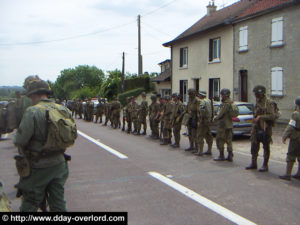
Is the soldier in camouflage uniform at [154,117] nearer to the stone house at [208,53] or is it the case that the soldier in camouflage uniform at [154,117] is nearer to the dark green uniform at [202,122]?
the dark green uniform at [202,122]

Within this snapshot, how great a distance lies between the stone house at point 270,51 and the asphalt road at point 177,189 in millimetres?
8996

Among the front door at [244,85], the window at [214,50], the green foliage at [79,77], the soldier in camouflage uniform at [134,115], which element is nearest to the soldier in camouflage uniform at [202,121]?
the soldier in camouflage uniform at [134,115]

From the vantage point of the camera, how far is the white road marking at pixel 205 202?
4.55 metres

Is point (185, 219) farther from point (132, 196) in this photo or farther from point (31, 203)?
point (31, 203)

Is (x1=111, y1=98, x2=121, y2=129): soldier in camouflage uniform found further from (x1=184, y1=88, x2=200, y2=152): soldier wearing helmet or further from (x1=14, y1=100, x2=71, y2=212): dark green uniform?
(x1=14, y1=100, x2=71, y2=212): dark green uniform

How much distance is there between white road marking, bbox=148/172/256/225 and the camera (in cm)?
455

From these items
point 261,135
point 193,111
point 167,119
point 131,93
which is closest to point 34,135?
point 261,135

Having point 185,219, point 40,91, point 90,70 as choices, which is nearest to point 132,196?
point 185,219

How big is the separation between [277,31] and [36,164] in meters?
16.7

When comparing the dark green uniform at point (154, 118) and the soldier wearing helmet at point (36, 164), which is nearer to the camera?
the soldier wearing helmet at point (36, 164)

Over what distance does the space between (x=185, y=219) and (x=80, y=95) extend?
6351 centimetres

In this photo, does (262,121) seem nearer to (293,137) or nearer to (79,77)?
(293,137)

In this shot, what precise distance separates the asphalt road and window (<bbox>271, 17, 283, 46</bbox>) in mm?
10060

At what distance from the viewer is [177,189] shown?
5.98m
